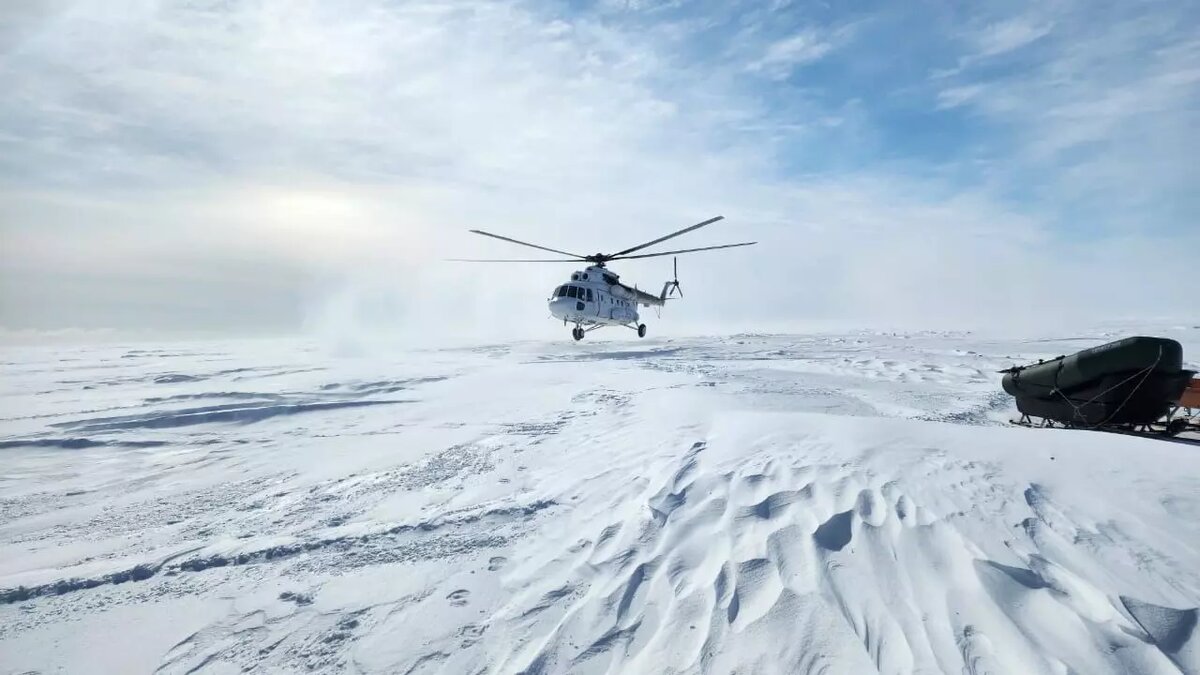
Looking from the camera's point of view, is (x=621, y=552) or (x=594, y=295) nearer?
(x=621, y=552)

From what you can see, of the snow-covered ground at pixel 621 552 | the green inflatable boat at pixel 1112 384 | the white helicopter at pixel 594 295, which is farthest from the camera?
the white helicopter at pixel 594 295

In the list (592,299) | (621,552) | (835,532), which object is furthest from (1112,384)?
(592,299)

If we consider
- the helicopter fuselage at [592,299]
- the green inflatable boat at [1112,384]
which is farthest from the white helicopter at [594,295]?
the green inflatable boat at [1112,384]

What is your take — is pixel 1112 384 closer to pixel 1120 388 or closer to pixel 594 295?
pixel 1120 388

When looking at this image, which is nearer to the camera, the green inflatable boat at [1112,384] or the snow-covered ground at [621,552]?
the snow-covered ground at [621,552]

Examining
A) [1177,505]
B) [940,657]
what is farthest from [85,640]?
[1177,505]

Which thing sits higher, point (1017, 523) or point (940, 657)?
point (1017, 523)

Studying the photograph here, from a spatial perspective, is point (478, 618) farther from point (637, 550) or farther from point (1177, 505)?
point (1177, 505)

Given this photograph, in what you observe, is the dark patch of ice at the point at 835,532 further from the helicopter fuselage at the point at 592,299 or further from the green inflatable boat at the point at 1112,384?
the helicopter fuselage at the point at 592,299
